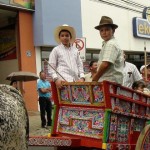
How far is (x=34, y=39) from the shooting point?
1336cm

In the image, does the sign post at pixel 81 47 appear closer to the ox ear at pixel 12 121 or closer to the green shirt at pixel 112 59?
the green shirt at pixel 112 59

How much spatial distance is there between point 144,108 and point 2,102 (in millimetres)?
3034

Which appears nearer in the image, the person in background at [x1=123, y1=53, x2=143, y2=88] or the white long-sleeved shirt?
the white long-sleeved shirt

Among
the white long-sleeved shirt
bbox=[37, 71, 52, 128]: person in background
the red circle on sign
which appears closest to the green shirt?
the white long-sleeved shirt

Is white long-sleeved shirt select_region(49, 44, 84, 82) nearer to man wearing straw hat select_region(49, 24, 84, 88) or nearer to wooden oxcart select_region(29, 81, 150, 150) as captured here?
man wearing straw hat select_region(49, 24, 84, 88)

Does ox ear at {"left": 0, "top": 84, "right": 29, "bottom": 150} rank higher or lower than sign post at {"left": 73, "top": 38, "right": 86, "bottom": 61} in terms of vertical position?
lower

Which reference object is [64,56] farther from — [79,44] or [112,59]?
[79,44]

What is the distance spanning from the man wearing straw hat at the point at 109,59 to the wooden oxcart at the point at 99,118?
211mm

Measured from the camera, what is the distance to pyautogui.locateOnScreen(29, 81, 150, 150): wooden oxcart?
4.31m

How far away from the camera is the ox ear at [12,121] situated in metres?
2.12

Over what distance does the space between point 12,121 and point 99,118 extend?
7.93 feet

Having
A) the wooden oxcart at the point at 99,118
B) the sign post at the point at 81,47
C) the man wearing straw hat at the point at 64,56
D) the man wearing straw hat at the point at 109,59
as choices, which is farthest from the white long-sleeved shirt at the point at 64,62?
the sign post at the point at 81,47

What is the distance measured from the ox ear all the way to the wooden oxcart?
167cm

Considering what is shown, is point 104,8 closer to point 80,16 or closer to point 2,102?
point 80,16
